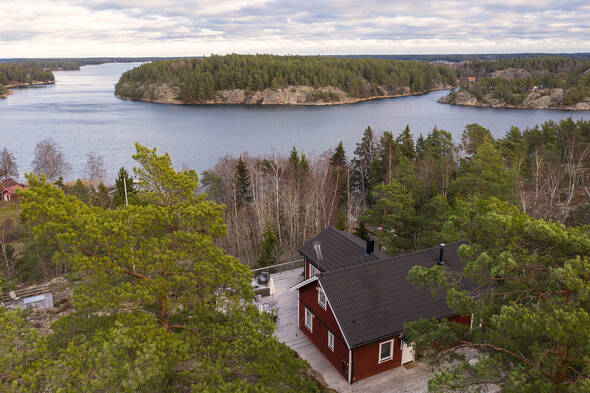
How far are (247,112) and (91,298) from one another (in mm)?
88218

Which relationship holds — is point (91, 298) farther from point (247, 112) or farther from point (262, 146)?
point (247, 112)

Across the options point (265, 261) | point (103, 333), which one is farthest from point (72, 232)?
point (265, 261)

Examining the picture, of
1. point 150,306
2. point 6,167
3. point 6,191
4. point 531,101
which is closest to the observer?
point 150,306

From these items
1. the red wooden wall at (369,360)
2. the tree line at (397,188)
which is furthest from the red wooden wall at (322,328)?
the tree line at (397,188)

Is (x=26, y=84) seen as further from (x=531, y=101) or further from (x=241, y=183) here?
(x=531, y=101)

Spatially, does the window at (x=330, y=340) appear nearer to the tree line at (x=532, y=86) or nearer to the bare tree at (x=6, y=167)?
the bare tree at (x=6, y=167)

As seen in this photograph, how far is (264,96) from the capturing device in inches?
4469

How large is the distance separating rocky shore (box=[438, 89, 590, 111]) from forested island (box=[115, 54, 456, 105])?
90.9 ft

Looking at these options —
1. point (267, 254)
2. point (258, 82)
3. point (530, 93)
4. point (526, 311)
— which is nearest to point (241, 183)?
point (267, 254)

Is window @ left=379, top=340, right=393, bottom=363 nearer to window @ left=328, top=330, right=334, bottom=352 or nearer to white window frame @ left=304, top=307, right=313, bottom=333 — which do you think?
window @ left=328, top=330, right=334, bottom=352

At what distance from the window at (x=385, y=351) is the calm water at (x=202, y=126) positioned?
97.4 feet

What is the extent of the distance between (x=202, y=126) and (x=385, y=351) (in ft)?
219

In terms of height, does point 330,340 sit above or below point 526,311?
below

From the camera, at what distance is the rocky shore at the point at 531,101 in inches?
3712
